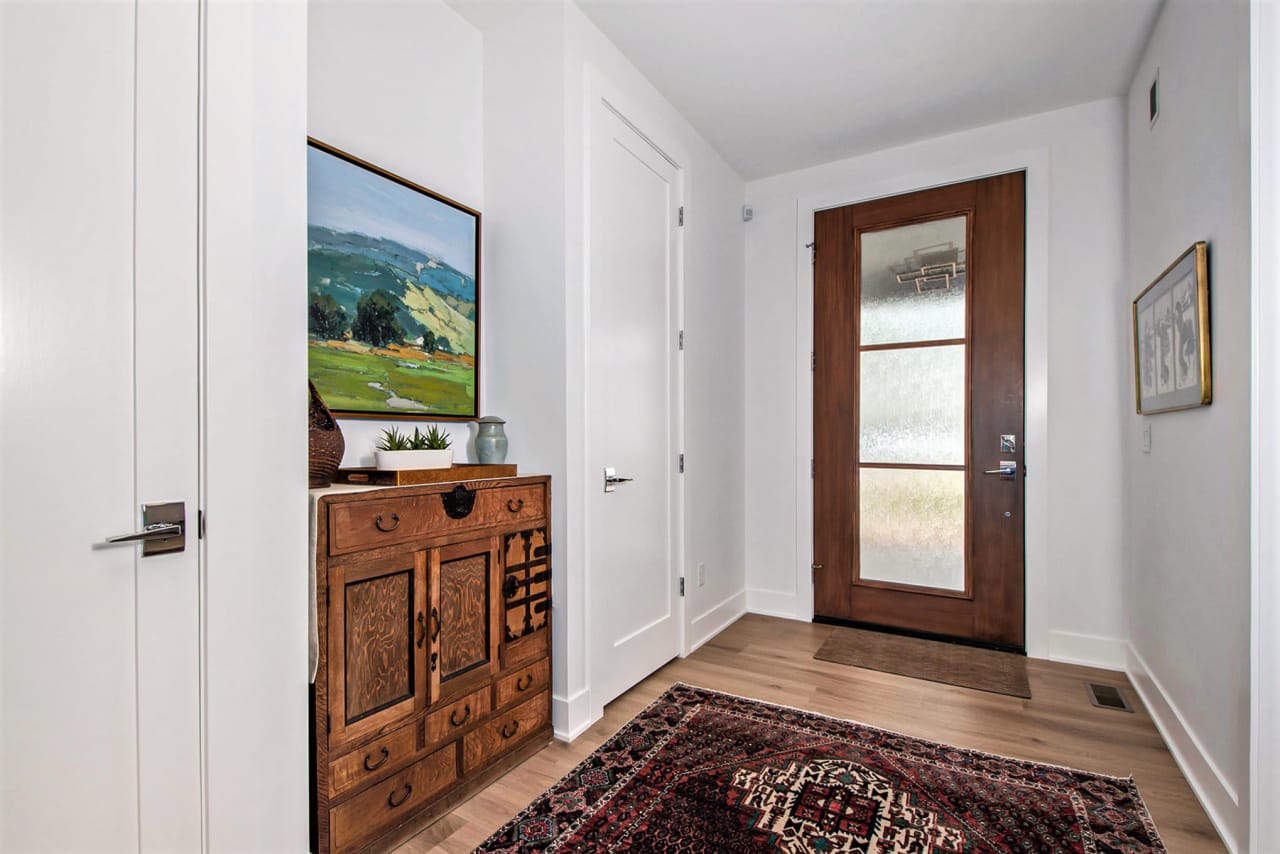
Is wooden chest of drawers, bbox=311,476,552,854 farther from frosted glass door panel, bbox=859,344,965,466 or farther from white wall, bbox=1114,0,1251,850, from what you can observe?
frosted glass door panel, bbox=859,344,965,466

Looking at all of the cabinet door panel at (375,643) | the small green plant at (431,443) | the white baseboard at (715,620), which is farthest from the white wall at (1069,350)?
the cabinet door panel at (375,643)

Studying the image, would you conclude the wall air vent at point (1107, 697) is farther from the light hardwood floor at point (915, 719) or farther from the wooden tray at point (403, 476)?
the wooden tray at point (403, 476)

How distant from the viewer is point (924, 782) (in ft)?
6.63

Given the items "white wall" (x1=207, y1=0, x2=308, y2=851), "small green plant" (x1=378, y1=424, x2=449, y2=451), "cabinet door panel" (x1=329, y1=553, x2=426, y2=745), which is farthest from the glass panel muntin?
"white wall" (x1=207, y1=0, x2=308, y2=851)

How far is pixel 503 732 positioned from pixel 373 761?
51cm

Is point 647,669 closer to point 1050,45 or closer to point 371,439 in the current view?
point 371,439

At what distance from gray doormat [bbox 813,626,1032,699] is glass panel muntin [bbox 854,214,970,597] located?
30 cm

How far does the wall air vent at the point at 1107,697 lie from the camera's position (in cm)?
260

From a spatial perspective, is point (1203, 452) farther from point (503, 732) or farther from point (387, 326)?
point (387, 326)

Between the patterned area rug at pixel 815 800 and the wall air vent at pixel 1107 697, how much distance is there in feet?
2.20

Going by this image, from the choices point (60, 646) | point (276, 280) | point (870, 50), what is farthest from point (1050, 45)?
point (60, 646)

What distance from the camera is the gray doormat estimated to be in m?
2.87

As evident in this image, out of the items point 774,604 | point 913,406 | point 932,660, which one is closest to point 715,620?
point 774,604

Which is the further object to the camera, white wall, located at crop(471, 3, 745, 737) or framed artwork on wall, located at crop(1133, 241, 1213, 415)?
white wall, located at crop(471, 3, 745, 737)
